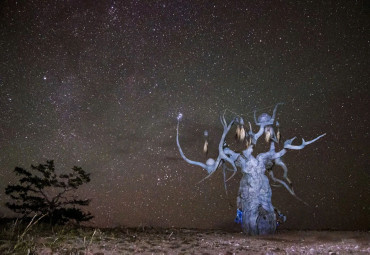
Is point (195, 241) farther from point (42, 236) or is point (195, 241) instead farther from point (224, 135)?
point (224, 135)

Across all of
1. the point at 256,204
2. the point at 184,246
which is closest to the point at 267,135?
the point at 256,204

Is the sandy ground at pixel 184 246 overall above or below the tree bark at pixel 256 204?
below

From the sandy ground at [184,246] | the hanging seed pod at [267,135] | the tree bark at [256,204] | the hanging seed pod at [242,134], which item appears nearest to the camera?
the sandy ground at [184,246]

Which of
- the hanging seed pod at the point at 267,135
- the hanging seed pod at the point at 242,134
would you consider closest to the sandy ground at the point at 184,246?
the hanging seed pod at the point at 242,134

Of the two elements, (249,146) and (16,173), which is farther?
(16,173)

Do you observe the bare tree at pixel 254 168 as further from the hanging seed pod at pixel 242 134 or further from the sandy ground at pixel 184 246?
the sandy ground at pixel 184 246

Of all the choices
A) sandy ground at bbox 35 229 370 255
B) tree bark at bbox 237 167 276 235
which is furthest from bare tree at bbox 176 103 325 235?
sandy ground at bbox 35 229 370 255

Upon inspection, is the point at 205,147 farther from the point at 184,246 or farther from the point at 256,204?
the point at 184,246

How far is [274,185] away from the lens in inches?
507

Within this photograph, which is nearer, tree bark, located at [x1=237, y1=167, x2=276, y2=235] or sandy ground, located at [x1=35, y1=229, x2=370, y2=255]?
sandy ground, located at [x1=35, y1=229, x2=370, y2=255]

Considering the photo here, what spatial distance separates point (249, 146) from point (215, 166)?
4.63 ft

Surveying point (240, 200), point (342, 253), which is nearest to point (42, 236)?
point (342, 253)

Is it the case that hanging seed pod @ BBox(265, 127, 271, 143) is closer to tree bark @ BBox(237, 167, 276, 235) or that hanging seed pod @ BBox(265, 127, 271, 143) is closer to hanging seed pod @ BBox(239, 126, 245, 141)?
tree bark @ BBox(237, 167, 276, 235)

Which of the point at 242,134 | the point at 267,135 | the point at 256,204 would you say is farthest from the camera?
the point at 267,135
